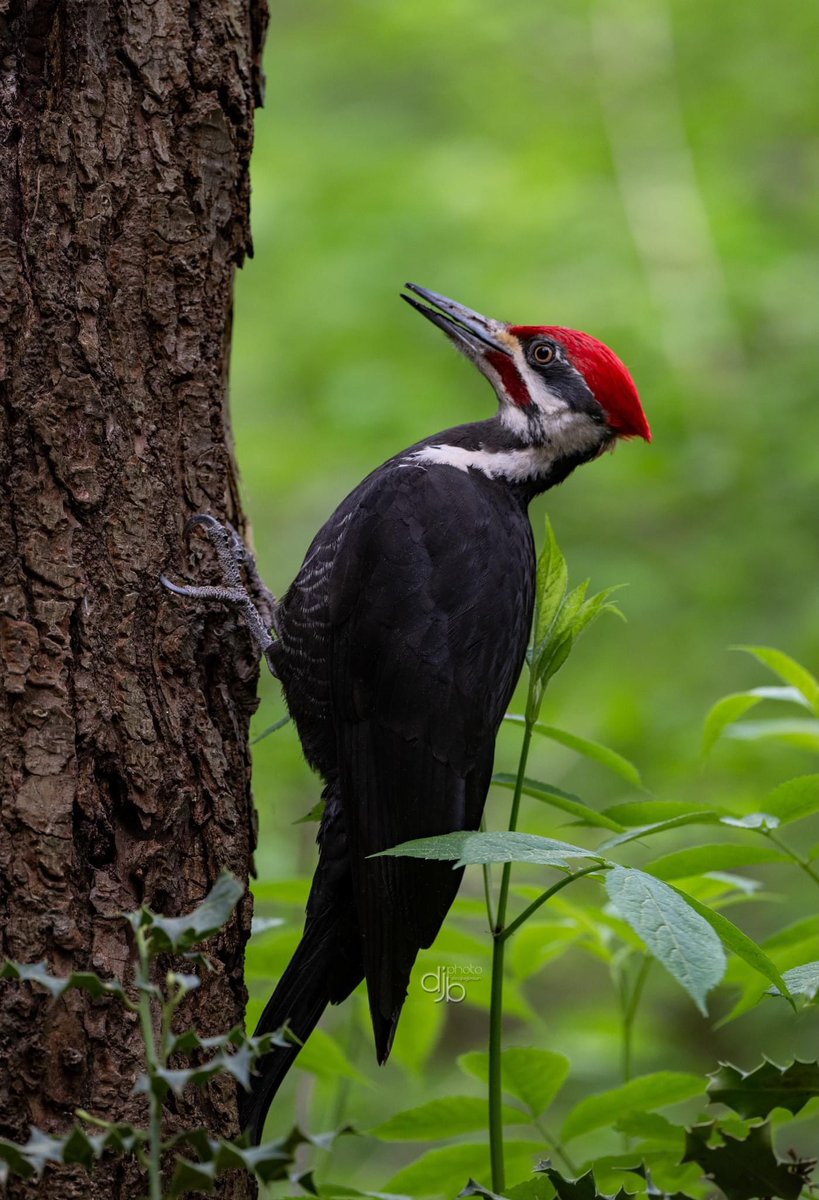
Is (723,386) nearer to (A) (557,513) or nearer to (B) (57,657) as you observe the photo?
(A) (557,513)

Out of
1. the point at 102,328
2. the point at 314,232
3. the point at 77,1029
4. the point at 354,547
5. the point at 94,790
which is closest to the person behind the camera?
the point at 77,1029

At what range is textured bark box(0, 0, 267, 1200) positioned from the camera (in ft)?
5.43

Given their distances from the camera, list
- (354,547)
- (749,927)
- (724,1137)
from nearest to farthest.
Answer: (724,1137), (354,547), (749,927)

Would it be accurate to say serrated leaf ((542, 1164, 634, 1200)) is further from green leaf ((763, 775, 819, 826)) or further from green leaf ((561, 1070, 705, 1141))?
green leaf ((763, 775, 819, 826))

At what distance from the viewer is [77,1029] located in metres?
1.63

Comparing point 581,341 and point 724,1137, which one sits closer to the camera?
point 724,1137

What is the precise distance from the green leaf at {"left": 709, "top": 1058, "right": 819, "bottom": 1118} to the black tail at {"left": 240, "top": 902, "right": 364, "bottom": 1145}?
773 millimetres

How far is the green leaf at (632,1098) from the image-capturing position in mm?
1743

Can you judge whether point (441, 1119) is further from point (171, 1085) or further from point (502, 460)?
point (502, 460)

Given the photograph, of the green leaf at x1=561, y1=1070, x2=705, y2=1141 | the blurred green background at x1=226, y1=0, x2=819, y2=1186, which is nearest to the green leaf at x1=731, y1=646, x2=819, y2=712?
the green leaf at x1=561, y1=1070, x2=705, y2=1141

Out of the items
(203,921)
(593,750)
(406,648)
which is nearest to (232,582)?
(406,648)

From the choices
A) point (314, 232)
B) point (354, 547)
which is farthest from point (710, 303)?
point (354, 547)

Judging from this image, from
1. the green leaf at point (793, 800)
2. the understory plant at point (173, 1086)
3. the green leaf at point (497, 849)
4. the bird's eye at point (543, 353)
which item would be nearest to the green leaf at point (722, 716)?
the green leaf at point (793, 800)

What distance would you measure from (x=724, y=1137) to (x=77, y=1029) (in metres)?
0.84
